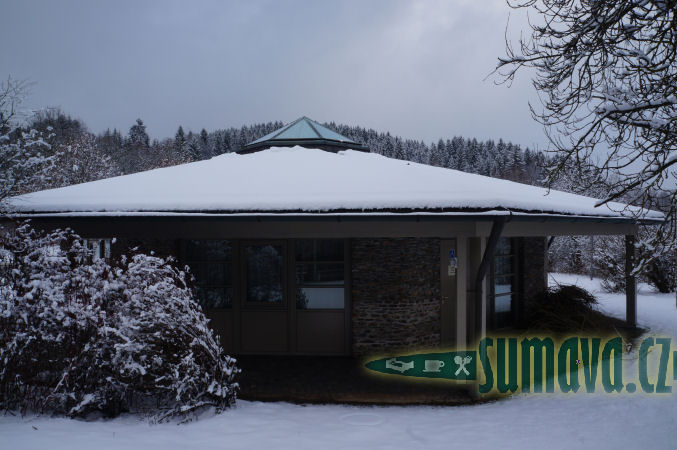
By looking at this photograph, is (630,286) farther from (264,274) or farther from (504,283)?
(264,274)

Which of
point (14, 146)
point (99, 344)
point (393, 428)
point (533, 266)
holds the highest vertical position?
point (14, 146)

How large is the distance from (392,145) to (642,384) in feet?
181

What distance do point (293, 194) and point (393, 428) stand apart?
3393mm

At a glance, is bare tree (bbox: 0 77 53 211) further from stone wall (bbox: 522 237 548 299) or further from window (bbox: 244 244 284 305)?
stone wall (bbox: 522 237 548 299)

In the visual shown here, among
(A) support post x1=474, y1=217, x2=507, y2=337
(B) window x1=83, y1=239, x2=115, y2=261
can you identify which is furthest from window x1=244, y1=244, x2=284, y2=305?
(A) support post x1=474, y1=217, x2=507, y2=337

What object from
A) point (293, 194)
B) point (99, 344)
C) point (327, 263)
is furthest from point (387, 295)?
point (99, 344)

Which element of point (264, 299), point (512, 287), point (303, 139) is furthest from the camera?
Result: point (303, 139)

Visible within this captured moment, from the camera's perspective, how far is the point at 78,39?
45688 mm

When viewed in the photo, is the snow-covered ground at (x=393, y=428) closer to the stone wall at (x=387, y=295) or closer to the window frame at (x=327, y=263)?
the stone wall at (x=387, y=295)

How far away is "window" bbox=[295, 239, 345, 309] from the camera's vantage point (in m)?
8.12

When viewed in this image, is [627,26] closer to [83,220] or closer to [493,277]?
[493,277]

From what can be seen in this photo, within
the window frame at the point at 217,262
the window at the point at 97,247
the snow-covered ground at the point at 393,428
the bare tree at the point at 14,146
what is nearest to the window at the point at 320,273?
the window frame at the point at 217,262

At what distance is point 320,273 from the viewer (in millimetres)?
8164

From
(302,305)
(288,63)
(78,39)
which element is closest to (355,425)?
(302,305)
